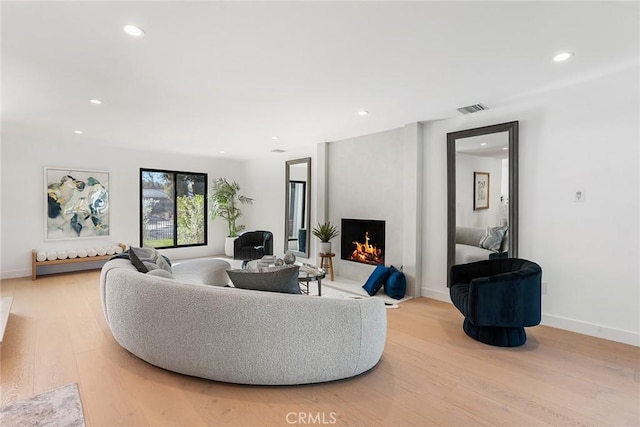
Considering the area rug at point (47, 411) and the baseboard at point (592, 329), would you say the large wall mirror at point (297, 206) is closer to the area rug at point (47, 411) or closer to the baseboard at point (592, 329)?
the baseboard at point (592, 329)

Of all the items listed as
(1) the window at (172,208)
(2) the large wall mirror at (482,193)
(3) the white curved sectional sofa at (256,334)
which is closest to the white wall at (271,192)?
(1) the window at (172,208)

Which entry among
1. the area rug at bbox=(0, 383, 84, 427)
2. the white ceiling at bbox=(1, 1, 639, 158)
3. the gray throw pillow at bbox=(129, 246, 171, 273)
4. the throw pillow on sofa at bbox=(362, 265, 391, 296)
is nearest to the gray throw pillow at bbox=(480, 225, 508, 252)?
the throw pillow on sofa at bbox=(362, 265, 391, 296)

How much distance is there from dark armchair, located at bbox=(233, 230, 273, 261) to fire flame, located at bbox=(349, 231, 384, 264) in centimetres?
176

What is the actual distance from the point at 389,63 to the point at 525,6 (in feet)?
3.23

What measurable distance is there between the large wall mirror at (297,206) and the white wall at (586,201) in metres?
3.67

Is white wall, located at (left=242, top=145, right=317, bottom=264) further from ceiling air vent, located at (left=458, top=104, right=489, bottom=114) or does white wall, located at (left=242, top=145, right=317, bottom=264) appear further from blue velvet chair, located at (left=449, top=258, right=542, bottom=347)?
blue velvet chair, located at (left=449, top=258, right=542, bottom=347)

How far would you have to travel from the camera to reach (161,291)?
2439mm

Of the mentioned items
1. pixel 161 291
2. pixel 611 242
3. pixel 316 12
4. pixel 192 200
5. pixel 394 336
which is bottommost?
pixel 394 336

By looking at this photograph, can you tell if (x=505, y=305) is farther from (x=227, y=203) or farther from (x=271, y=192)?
(x=227, y=203)

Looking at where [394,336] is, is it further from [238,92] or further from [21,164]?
[21,164]

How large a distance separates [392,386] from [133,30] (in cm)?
302

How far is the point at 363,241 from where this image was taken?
5.47 metres

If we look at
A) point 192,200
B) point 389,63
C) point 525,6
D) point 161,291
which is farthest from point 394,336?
point 192,200

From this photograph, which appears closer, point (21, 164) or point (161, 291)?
point (161, 291)
